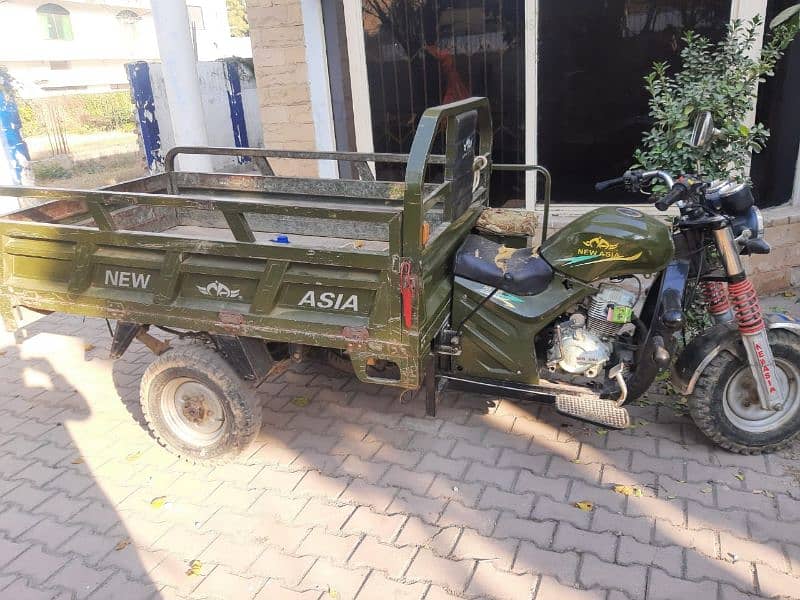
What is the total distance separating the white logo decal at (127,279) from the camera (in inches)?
136

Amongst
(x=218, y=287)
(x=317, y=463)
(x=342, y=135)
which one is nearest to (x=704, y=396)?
(x=317, y=463)

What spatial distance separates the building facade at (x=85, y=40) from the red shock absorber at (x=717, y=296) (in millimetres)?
26474

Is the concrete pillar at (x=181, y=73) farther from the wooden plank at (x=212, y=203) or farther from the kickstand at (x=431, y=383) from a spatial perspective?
the kickstand at (x=431, y=383)

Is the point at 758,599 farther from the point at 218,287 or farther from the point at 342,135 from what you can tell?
the point at 342,135

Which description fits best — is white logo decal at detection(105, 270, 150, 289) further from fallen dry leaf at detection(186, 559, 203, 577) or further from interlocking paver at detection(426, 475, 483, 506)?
interlocking paver at detection(426, 475, 483, 506)

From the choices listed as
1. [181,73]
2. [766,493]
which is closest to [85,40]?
[181,73]

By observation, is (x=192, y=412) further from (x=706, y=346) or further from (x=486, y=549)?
(x=706, y=346)

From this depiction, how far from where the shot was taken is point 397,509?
3.20 m

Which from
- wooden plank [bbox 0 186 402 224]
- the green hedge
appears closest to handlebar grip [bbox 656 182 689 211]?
wooden plank [bbox 0 186 402 224]

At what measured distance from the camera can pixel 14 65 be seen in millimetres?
27562

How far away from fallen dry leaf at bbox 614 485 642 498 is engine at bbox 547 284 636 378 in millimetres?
572

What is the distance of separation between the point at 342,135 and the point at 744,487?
468 centimetres

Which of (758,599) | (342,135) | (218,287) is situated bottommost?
(758,599)

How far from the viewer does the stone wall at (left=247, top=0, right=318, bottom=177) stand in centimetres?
586
